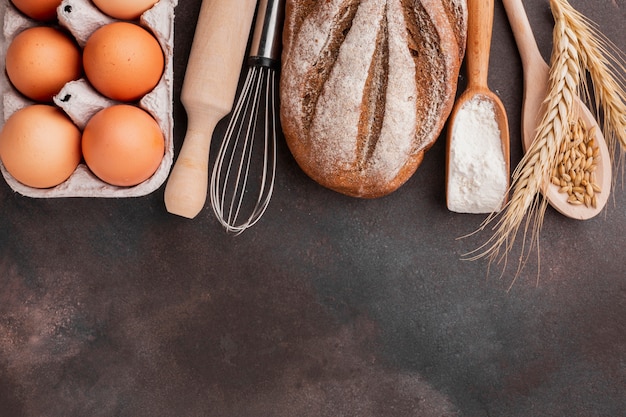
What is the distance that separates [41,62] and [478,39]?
2.97 feet

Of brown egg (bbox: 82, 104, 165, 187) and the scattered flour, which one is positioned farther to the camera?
the scattered flour

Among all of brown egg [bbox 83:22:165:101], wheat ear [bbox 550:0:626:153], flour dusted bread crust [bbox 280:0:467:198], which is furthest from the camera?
wheat ear [bbox 550:0:626:153]

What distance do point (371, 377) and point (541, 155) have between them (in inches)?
25.1

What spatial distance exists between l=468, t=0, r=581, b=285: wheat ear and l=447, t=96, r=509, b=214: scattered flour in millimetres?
38

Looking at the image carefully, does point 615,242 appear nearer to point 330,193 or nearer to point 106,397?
point 330,193

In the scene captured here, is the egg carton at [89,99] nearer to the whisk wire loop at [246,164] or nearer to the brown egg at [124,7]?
the brown egg at [124,7]

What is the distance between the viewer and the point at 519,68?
1293mm

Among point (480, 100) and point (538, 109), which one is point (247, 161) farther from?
point (538, 109)

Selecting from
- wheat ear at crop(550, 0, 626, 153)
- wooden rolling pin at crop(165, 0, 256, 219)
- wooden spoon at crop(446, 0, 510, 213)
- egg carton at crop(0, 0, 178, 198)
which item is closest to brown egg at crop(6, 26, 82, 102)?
egg carton at crop(0, 0, 178, 198)

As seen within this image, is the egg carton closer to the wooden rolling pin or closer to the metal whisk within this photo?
the wooden rolling pin

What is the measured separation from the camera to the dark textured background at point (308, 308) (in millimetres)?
1265

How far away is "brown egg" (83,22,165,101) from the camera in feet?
3.22

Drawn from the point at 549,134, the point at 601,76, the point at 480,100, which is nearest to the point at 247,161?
the point at 480,100

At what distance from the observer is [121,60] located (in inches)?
38.7
